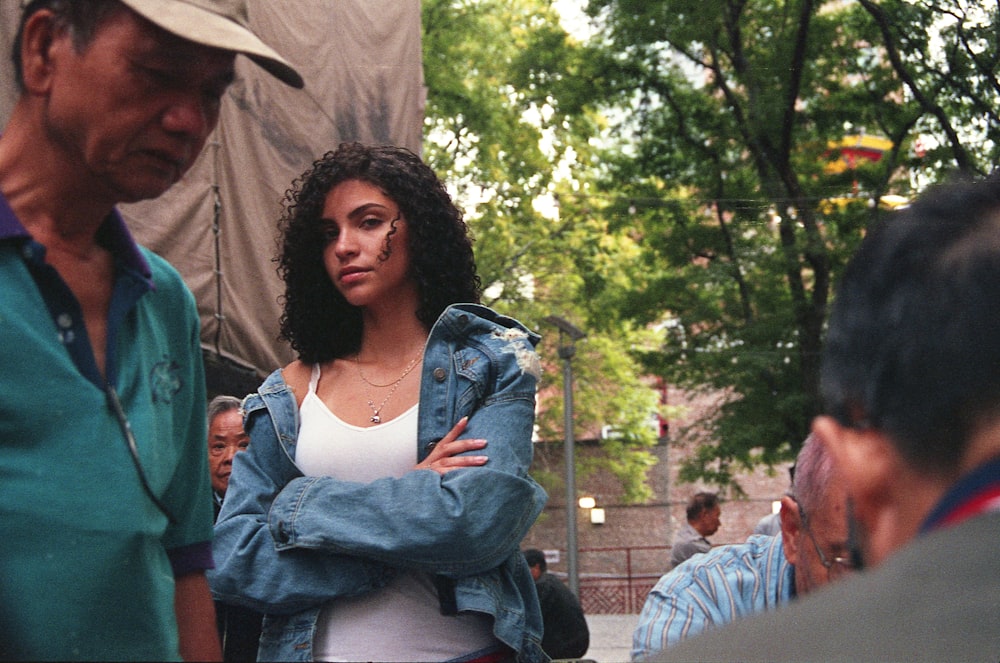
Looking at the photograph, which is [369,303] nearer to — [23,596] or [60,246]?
[60,246]

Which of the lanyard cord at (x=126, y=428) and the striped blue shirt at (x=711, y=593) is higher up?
the lanyard cord at (x=126, y=428)

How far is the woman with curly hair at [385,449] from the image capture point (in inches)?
85.1

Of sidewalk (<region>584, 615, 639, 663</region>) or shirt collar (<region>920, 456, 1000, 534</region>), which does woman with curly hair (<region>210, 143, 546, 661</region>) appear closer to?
shirt collar (<region>920, 456, 1000, 534</region>)

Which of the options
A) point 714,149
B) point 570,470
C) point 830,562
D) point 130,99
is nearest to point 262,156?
point 830,562

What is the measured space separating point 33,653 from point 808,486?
1.82 meters

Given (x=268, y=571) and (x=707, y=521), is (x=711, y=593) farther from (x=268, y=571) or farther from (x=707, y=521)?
(x=707, y=521)

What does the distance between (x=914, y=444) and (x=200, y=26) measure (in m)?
0.90

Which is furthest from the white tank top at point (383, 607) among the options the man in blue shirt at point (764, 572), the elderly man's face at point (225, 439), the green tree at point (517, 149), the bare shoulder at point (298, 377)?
the green tree at point (517, 149)

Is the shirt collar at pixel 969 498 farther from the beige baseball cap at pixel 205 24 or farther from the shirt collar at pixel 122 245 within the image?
the shirt collar at pixel 122 245

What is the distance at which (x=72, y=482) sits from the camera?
4.60 ft

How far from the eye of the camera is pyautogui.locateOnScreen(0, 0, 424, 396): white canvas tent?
8133 mm

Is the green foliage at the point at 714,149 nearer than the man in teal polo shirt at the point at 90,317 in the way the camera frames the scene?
No

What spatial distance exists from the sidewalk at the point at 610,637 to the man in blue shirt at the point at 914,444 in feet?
49.5

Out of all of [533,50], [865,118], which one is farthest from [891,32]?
[533,50]
